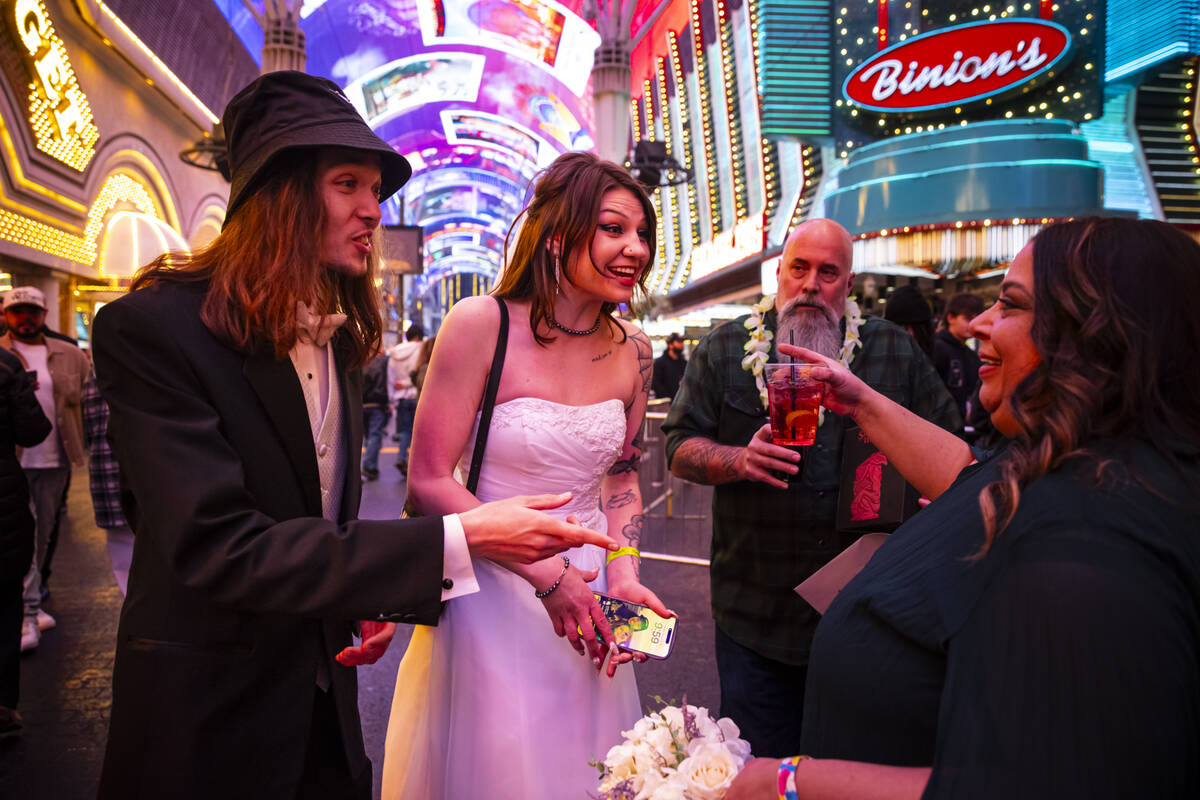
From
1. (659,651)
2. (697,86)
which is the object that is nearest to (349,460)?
(659,651)

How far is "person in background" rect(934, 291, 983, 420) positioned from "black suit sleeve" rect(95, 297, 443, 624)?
5.35 m

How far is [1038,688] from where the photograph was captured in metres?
0.81

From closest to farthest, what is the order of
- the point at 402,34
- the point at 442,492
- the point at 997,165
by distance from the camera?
the point at 442,492, the point at 997,165, the point at 402,34

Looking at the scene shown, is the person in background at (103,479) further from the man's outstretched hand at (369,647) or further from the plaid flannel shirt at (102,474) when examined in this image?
the man's outstretched hand at (369,647)

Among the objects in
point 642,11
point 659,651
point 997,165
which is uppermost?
point 642,11

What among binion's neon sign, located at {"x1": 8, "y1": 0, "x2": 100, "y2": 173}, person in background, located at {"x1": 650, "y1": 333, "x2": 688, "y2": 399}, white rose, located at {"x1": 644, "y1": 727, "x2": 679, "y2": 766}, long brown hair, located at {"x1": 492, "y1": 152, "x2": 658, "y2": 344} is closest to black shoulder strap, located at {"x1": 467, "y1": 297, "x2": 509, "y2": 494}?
long brown hair, located at {"x1": 492, "y1": 152, "x2": 658, "y2": 344}

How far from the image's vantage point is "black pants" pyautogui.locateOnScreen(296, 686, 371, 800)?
5.41ft

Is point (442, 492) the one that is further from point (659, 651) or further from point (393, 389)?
point (393, 389)

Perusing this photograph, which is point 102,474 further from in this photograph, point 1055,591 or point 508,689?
point 1055,591

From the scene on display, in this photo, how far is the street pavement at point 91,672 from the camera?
10.6ft

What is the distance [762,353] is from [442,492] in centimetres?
119

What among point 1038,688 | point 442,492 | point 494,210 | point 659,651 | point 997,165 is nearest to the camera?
point 1038,688

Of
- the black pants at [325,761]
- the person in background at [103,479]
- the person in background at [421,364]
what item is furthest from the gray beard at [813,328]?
the person in background at [421,364]

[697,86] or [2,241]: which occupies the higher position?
[697,86]
